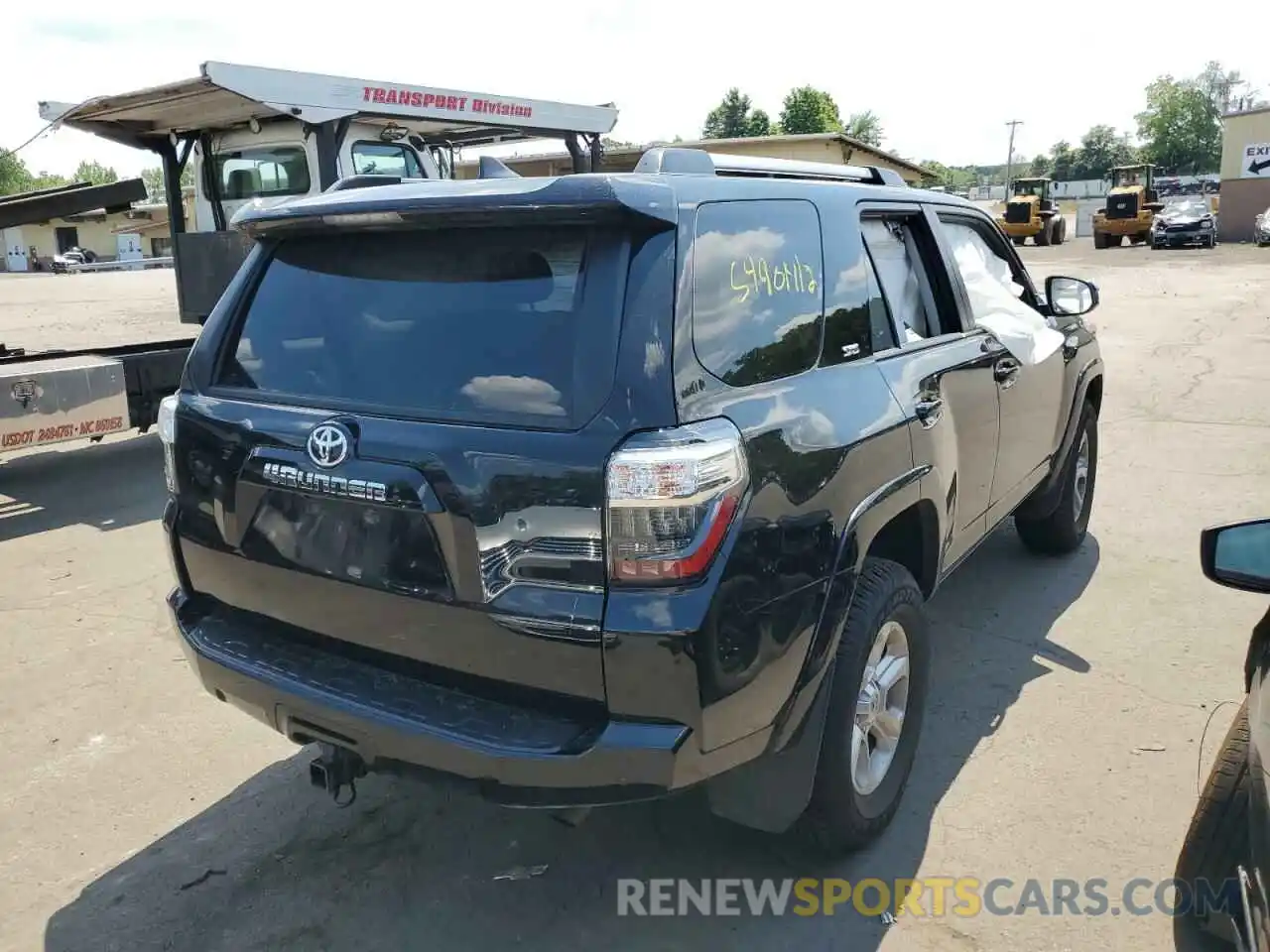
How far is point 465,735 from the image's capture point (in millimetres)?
2316

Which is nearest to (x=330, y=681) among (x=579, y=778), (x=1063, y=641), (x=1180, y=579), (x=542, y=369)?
(x=579, y=778)

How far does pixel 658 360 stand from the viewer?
2262 millimetres

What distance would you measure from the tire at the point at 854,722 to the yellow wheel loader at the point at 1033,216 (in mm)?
37274

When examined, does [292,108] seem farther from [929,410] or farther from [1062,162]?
[1062,162]

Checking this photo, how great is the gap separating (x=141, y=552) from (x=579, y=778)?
15.0 ft

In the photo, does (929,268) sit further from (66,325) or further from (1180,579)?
(66,325)

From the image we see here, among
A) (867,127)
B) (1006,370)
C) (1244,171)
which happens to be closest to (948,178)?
(867,127)

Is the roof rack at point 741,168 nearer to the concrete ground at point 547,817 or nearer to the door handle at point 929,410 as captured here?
the door handle at point 929,410

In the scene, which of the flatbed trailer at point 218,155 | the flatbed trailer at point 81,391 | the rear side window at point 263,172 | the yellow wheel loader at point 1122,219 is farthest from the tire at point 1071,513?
the yellow wheel loader at point 1122,219

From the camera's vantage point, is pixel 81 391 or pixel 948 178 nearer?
pixel 81 391

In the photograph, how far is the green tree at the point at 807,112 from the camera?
67.0m

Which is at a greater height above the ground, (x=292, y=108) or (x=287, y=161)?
(x=292, y=108)

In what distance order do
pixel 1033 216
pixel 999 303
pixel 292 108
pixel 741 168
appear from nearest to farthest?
pixel 741 168, pixel 999 303, pixel 292 108, pixel 1033 216

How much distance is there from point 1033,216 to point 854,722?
132 ft
